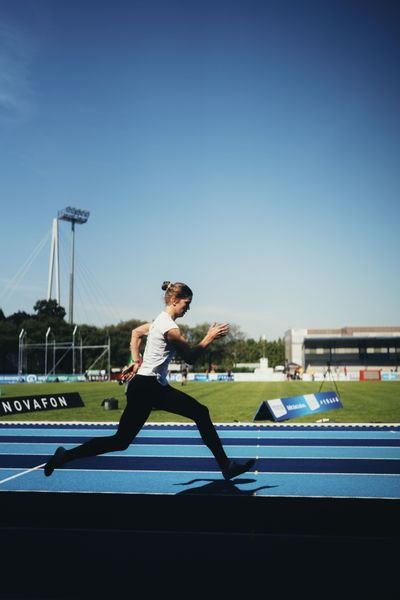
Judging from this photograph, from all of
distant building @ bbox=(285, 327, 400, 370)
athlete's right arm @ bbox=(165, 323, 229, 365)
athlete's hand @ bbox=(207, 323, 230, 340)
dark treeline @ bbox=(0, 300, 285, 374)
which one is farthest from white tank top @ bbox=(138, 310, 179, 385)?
distant building @ bbox=(285, 327, 400, 370)

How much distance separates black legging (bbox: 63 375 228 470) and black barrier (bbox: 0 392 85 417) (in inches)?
460

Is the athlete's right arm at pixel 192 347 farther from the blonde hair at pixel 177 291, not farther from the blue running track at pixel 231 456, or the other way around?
the blue running track at pixel 231 456

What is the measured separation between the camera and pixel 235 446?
29.7ft

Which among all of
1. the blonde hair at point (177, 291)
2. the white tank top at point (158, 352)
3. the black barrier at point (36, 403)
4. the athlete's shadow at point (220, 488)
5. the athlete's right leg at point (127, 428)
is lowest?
the black barrier at point (36, 403)

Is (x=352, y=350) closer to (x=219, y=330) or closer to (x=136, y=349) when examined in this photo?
(x=136, y=349)

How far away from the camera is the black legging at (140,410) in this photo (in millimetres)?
4984

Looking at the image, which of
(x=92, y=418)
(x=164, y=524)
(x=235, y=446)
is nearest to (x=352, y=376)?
(x=92, y=418)

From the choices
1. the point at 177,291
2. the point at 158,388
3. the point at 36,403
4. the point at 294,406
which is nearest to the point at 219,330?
the point at 177,291

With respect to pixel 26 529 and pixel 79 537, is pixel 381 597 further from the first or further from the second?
pixel 26 529

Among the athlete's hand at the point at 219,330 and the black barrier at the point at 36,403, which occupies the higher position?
the athlete's hand at the point at 219,330

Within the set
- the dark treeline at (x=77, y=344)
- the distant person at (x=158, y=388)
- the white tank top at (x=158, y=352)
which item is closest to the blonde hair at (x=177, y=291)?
the distant person at (x=158, y=388)

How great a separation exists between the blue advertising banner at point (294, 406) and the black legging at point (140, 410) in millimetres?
8207

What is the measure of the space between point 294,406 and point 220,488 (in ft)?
29.9

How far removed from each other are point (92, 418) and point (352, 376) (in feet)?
143
